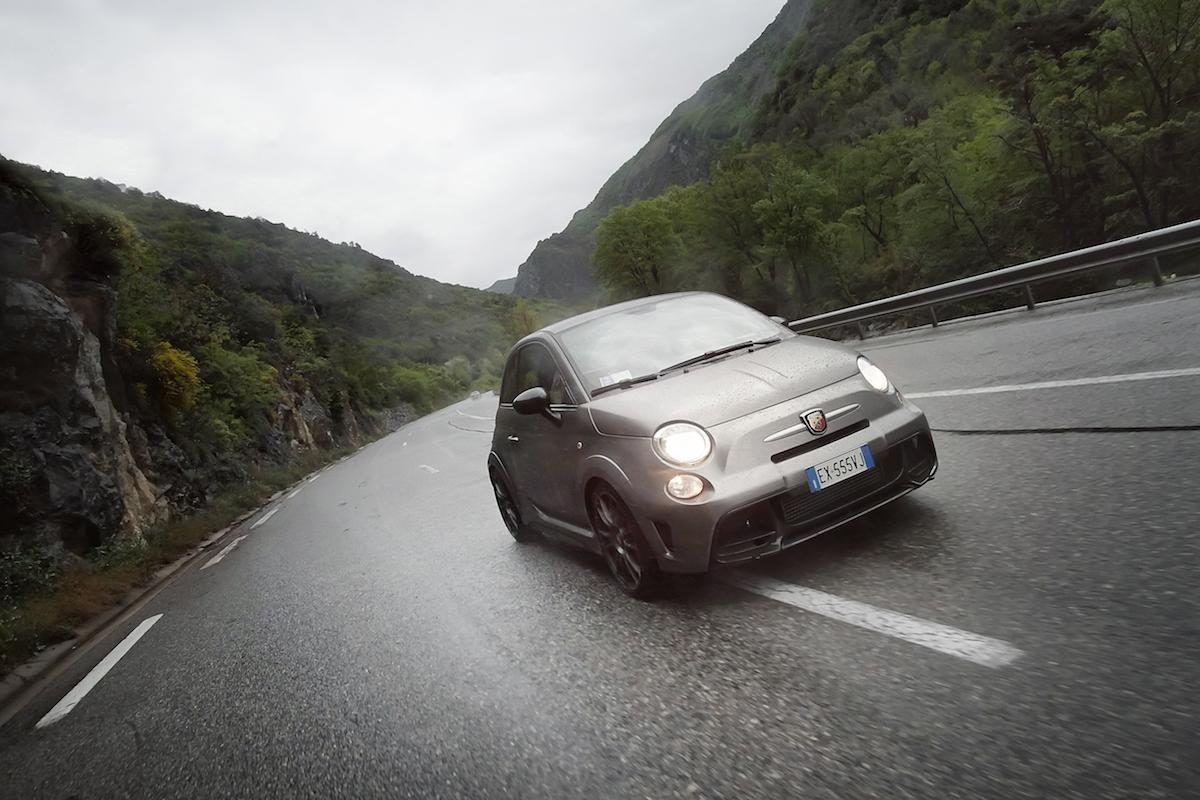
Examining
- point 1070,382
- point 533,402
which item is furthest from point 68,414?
point 1070,382

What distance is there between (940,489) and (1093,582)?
5.44ft

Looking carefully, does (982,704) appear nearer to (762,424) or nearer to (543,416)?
(762,424)

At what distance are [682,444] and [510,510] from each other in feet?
9.35

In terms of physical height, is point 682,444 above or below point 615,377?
below

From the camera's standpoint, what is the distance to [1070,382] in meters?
6.12

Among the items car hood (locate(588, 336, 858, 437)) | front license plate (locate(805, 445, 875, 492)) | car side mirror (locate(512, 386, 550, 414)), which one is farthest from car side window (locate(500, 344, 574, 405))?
front license plate (locate(805, 445, 875, 492))

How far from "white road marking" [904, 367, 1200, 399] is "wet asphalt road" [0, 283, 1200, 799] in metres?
0.18

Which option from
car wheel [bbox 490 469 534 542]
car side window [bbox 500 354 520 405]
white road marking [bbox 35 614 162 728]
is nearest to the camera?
white road marking [bbox 35 614 162 728]

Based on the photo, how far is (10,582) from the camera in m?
9.45

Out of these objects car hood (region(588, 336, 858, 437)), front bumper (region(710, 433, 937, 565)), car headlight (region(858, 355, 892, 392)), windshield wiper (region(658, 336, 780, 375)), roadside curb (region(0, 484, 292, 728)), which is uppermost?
windshield wiper (region(658, 336, 780, 375))

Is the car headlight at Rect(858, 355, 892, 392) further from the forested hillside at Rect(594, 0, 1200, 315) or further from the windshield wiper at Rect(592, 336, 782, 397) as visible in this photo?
the forested hillside at Rect(594, 0, 1200, 315)

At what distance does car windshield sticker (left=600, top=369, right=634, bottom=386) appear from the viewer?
4.38m

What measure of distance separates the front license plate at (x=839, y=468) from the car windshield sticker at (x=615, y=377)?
4.25ft

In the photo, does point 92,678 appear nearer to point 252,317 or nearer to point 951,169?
point 252,317
